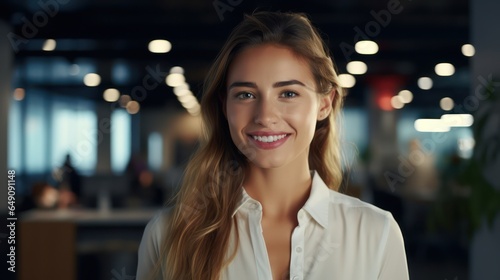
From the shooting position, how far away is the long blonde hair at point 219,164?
66.5 inches

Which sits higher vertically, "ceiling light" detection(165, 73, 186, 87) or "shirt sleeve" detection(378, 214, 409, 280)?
"ceiling light" detection(165, 73, 186, 87)

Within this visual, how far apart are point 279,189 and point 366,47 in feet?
28.9

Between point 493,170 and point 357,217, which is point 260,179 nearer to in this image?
point 357,217

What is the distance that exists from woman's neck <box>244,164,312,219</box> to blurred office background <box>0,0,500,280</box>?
16.2 inches

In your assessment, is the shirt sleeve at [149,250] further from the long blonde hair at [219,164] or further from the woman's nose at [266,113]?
the woman's nose at [266,113]

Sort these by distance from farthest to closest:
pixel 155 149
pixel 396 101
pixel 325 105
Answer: pixel 155 149 < pixel 396 101 < pixel 325 105

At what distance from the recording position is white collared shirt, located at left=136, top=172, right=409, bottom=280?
1.65m

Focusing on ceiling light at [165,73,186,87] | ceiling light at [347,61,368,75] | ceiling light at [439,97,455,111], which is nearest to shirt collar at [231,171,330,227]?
ceiling light at [347,61,368,75]

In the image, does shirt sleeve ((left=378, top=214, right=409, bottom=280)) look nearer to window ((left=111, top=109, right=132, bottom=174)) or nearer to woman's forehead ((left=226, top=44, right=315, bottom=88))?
woman's forehead ((left=226, top=44, right=315, bottom=88))

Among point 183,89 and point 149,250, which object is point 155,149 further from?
point 149,250

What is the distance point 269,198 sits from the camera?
1763mm

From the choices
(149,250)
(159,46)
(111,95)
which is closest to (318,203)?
(149,250)

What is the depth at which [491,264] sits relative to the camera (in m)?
5.93

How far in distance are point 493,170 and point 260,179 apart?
440 cm
